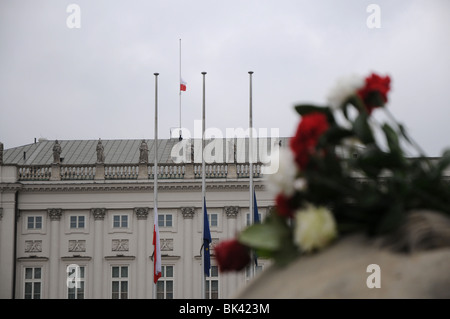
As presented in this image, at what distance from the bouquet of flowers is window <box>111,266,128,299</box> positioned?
48683mm

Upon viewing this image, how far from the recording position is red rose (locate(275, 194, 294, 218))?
2549mm

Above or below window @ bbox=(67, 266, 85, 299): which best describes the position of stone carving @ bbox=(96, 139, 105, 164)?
above

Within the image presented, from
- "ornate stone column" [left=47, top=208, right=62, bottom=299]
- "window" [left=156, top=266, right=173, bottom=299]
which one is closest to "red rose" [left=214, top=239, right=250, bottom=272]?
"window" [left=156, top=266, right=173, bottom=299]

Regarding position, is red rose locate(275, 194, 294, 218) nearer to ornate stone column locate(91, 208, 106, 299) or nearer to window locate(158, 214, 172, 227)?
ornate stone column locate(91, 208, 106, 299)

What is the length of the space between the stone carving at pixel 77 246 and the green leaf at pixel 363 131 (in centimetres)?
5007

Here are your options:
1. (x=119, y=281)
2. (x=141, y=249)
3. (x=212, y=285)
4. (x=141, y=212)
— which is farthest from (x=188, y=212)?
(x=119, y=281)

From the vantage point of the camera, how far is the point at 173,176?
173ft

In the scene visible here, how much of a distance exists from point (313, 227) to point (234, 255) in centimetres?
36

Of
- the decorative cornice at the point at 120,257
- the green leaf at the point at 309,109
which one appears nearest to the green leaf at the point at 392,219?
the green leaf at the point at 309,109

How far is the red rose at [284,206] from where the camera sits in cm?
255

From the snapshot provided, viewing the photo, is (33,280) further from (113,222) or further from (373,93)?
(373,93)

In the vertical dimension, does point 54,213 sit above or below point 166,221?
above

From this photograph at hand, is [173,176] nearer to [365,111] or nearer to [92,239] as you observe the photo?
[92,239]

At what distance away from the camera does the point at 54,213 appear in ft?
170
